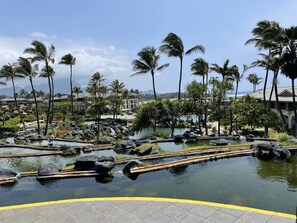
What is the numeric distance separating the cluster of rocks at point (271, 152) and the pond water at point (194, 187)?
1.72 m

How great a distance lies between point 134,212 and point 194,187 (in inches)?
128

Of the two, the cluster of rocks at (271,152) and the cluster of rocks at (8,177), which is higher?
the cluster of rocks at (271,152)

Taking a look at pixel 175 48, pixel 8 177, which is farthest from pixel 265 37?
pixel 8 177

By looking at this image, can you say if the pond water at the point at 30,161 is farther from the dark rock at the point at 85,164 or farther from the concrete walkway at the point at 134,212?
the concrete walkway at the point at 134,212

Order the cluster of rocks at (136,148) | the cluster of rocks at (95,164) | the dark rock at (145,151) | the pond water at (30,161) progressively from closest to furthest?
the cluster of rocks at (95,164) < the pond water at (30,161) < the dark rock at (145,151) < the cluster of rocks at (136,148)

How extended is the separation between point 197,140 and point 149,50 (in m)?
14.6

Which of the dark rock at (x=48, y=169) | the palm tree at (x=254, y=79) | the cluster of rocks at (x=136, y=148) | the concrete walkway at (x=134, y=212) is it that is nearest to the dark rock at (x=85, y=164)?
the dark rock at (x=48, y=169)

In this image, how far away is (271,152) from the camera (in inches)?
549

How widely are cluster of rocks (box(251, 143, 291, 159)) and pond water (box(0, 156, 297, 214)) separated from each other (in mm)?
1724

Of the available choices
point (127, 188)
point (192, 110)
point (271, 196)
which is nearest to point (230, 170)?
point (271, 196)

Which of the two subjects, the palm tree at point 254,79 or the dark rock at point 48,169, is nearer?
the dark rock at point 48,169

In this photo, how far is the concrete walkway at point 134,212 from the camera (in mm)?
6344

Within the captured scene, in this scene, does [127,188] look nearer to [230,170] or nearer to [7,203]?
[7,203]

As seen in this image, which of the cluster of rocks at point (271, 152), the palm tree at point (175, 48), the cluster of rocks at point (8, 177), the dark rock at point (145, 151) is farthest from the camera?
the palm tree at point (175, 48)
